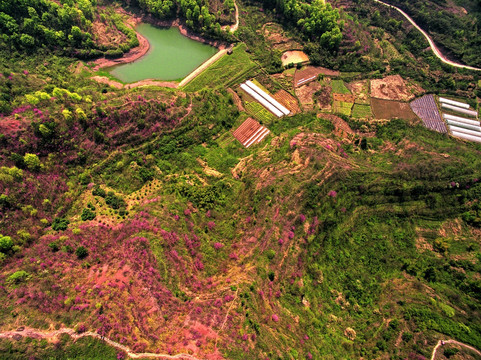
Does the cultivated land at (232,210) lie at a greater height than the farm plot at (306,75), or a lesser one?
lesser

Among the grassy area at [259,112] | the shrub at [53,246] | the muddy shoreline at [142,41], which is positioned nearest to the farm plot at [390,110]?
the grassy area at [259,112]

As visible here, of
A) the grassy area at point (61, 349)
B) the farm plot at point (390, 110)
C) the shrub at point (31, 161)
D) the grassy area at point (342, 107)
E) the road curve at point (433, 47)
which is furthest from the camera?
the road curve at point (433, 47)

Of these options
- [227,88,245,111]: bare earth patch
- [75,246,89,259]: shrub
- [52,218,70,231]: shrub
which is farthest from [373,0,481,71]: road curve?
[52,218,70,231]: shrub

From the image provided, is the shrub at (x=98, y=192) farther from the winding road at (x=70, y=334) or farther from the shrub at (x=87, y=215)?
the winding road at (x=70, y=334)

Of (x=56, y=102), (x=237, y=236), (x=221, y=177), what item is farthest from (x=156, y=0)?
(x=237, y=236)

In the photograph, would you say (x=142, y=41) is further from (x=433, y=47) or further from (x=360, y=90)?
(x=433, y=47)

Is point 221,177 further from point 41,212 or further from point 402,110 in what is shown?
point 402,110

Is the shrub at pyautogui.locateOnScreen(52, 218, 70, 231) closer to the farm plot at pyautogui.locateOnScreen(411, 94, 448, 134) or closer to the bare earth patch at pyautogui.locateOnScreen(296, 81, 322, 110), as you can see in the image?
the bare earth patch at pyautogui.locateOnScreen(296, 81, 322, 110)
